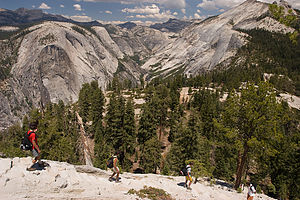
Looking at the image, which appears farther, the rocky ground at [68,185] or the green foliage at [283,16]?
the rocky ground at [68,185]

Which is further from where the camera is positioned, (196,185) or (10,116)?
(10,116)

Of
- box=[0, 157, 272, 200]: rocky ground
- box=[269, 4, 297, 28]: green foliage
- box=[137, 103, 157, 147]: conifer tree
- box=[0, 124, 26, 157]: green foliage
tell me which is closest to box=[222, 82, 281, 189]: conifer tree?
box=[0, 157, 272, 200]: rocky ground

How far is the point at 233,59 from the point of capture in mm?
171750

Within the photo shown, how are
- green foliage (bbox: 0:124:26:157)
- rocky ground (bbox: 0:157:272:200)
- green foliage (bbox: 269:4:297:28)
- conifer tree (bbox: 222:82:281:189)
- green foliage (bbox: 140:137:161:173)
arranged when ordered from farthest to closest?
green foliage (bbox: 140:137:161:173)
green foliage (bbox: 0:124:26:157)
conifer tree (bbox: 222:82:281:189)
rocky ground (bbox: 0:157:272:200)
green foliage (bbox: 269:4:297:28)

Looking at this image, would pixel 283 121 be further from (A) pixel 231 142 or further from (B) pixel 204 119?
(B) pixel 204 119

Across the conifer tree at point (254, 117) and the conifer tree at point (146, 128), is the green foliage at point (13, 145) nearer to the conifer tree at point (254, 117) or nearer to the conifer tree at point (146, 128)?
the conifer tree at point (146, 128)

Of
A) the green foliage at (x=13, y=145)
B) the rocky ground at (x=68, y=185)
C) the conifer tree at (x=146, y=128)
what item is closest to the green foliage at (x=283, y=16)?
the rocky ground at (x=68, y=185)

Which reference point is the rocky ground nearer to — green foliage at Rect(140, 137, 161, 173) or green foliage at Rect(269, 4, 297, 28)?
green foliage at Rect(269, 4, 297, 28)

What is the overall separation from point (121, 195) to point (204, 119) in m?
42.2

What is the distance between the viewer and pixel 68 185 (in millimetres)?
11203

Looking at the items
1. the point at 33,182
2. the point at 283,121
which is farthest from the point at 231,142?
the point at 33,182

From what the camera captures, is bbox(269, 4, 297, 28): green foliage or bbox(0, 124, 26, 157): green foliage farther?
bbox(0, 124, 26, 157): green foliage

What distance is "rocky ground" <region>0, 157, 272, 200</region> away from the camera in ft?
31.4

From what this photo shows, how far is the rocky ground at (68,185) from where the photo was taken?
9.58 metres
